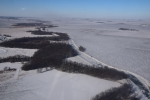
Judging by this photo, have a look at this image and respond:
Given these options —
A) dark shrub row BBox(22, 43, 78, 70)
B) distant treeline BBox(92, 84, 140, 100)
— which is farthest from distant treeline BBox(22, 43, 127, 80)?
distant treeline BBox(92, 84, 140, 100)

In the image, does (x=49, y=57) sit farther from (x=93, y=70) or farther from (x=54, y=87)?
(x=54, y=87)

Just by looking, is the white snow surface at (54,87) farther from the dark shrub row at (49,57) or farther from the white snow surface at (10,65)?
the white snow surface at (10,65)

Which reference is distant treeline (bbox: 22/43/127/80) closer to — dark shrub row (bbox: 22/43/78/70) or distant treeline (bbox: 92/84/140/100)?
dark shrub row (bbox: 22/43/78/70)

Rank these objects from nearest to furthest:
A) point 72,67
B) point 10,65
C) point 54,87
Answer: point 54,87 < point 72,67 < point 10,65

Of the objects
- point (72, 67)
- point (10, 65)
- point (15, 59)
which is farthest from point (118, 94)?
point (15, 59)

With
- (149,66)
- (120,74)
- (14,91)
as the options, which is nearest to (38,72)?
(14,91)
